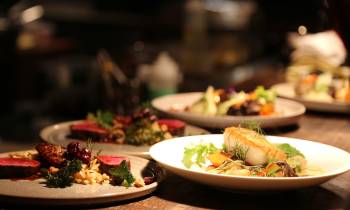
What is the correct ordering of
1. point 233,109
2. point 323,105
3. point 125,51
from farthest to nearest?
point 125,51, point 323,105, point 233,109

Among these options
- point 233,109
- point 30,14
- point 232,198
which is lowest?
point 232,198

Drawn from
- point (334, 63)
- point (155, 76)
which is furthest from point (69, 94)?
point (334, 63)

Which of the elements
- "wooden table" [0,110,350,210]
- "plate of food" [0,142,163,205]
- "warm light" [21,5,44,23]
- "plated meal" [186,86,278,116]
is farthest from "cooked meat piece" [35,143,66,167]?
"warm light" [21,5,44,23]

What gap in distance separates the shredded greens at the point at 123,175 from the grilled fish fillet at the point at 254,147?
379 millimetres

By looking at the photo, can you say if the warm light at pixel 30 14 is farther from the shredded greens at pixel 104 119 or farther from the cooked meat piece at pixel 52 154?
the cooked meat piece at pixel 52 154

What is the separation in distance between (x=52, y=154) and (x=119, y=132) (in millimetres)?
636

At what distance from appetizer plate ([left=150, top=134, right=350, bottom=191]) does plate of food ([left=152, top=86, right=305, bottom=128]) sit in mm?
595

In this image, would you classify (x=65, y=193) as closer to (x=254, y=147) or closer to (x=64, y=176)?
(x=64, y=176)

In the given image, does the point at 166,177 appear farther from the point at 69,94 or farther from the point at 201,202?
the point at 69,94

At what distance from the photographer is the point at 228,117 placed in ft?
9.69

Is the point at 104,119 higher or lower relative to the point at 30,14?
lower

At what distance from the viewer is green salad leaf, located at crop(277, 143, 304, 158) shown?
7.06ft

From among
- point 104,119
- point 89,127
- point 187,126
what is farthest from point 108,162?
point 187,126

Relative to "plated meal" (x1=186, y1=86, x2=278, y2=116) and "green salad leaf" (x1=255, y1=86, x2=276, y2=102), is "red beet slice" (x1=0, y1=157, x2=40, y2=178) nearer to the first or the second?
"plated meal" (x1=186, y1=86, x2=278, y2=116)
